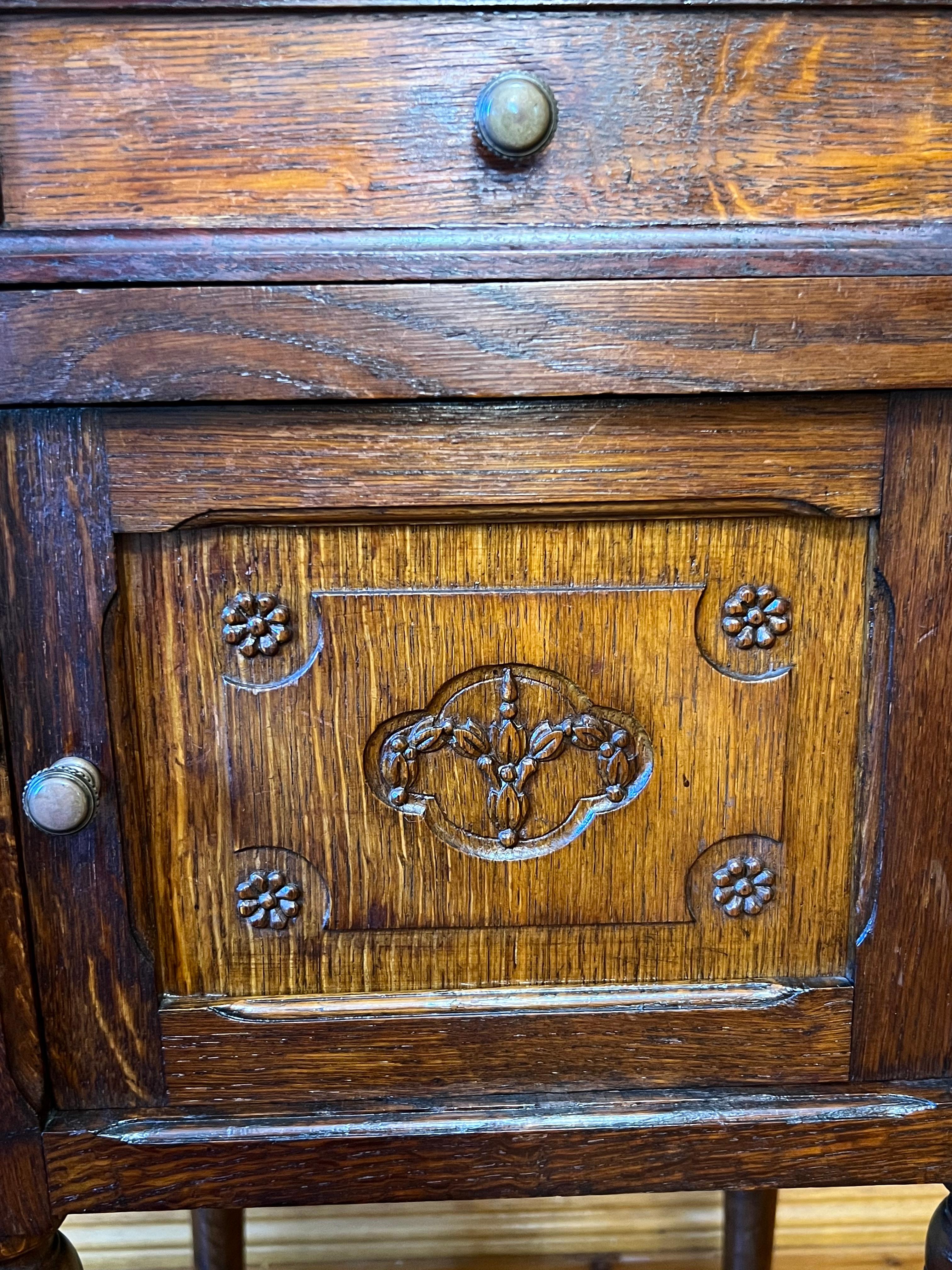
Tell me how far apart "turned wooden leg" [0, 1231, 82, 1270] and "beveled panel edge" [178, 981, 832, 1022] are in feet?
0.45

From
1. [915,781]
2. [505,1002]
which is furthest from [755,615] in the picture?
[505,1002]

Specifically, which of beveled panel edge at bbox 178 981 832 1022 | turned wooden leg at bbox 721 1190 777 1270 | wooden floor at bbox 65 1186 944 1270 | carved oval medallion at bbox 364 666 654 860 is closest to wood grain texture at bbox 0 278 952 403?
carved oval medallion at bbox 364 666 654 860

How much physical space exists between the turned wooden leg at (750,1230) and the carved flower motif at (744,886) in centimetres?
35

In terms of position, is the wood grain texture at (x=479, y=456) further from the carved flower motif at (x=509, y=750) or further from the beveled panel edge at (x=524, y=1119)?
the beveled panel edge at (x=524, y=1119)

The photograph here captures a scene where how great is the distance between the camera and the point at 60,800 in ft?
1.49

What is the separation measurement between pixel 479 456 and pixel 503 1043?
0.87 feet

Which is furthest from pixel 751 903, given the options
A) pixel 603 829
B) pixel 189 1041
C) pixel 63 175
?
pixel 63 175

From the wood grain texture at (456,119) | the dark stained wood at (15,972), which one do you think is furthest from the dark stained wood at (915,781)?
the dark stained wood at (15,972)

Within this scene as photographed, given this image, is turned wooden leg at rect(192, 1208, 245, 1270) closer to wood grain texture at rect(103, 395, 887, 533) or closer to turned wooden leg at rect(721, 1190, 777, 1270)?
turned wooden leg at rect(721, 1190, 777, 1270)

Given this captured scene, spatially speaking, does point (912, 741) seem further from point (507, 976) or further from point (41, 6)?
point (41, 6)

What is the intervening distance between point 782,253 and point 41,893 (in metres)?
0.41

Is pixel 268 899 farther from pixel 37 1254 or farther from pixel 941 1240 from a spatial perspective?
pixel 941 1240

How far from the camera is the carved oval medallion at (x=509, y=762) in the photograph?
491mm

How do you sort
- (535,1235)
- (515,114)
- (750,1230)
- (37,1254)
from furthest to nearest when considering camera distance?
(535,1235) → (750,1230) → (37,1254) → (515,114)
